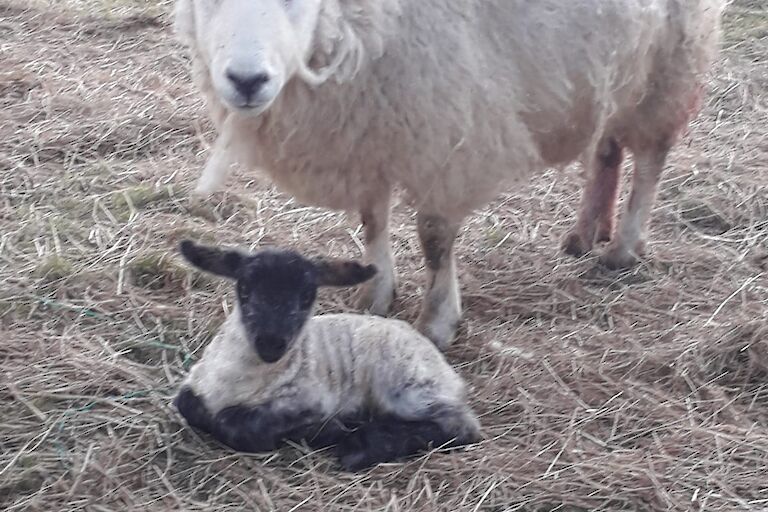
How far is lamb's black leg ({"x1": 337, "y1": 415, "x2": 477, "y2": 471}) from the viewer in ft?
9.05

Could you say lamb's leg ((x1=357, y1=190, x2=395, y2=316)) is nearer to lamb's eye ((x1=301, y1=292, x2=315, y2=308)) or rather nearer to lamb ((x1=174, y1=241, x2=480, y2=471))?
lamb ((x1=174, y1=241, x2=480, y2=471))

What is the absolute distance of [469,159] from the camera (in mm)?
3201

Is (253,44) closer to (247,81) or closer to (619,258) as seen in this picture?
(247,81)

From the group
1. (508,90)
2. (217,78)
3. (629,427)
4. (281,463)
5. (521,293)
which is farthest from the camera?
(521,293)

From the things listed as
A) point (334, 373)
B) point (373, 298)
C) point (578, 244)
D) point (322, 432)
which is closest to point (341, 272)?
point (334, 373)

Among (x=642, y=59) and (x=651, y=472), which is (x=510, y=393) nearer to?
(x=651, y=472)

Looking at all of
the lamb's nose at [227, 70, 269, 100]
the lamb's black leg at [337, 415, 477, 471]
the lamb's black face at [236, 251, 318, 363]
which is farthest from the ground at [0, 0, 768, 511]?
the lamb's nose at [227, 70, 269, 100]

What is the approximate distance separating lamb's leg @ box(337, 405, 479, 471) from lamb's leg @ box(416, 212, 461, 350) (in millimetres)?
641

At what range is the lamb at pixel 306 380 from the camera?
2707mm

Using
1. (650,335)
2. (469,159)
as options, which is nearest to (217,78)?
(469,159)

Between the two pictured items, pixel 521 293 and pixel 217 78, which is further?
pixel 521 293

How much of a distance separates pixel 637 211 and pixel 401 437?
1907 millimetres

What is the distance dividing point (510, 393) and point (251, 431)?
3.03 ft

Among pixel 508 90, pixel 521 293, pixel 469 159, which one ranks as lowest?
pixel 521 293
